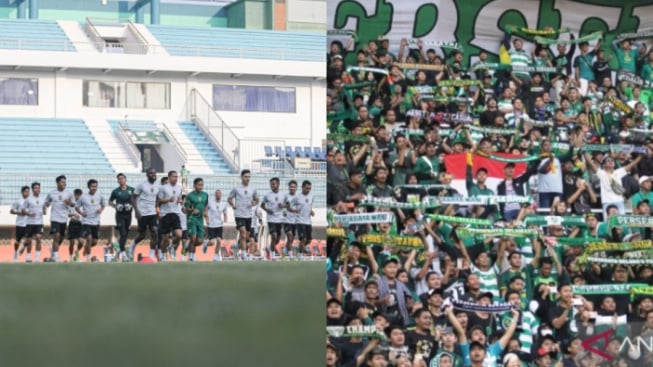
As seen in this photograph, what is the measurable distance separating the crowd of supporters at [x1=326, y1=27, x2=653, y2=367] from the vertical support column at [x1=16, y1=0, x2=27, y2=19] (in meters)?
16.7

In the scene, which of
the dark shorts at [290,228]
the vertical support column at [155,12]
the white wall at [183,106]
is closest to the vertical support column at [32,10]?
the white wall at [183,106]

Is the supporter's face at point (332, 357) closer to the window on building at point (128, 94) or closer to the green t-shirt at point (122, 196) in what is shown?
the green t-shirt at point (122, 196)

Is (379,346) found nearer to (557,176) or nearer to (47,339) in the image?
(557,176)

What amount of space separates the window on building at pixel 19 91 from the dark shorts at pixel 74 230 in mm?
7093

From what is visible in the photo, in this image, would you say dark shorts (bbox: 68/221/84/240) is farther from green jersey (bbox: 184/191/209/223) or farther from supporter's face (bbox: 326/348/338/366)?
supporter's face (bbox: 326/348/338/366)

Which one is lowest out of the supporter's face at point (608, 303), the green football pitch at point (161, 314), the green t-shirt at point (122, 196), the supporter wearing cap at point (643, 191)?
the green football pitch at point (161, 314)

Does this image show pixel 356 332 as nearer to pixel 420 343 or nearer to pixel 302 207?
pixel 420 343

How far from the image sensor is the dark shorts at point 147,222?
420 inches

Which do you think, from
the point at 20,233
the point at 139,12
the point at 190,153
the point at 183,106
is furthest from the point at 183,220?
the point at 139,12

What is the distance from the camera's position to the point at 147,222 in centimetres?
1071

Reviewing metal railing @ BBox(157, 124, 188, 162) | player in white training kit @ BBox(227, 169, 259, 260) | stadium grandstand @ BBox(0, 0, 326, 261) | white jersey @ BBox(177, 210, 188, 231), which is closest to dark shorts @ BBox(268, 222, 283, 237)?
player in white training kit @ BBox(227, 169, 259, 260)

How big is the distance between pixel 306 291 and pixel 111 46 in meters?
12.4

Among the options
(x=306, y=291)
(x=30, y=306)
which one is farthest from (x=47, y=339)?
(x=306, y=291)

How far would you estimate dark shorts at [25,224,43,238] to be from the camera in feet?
36.1
